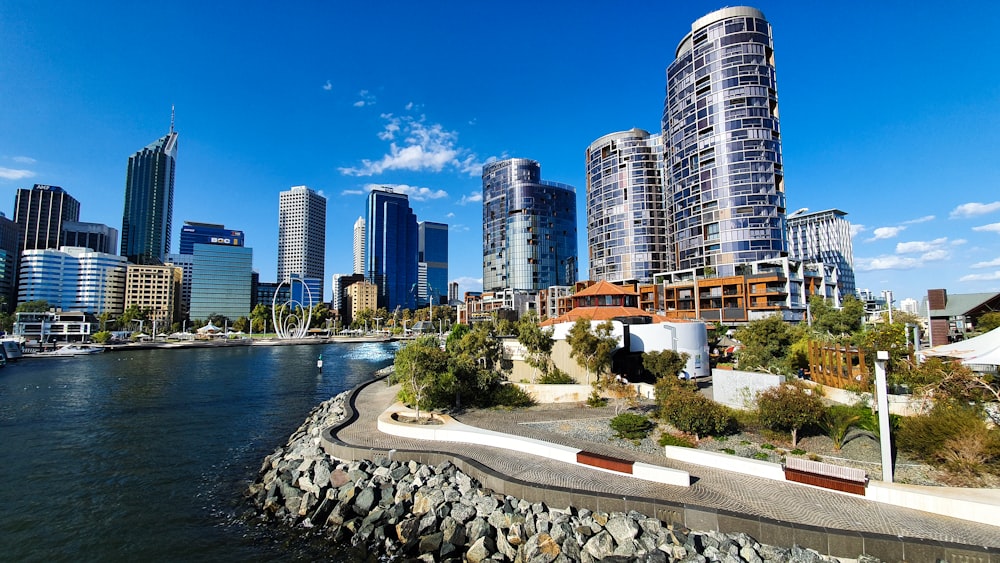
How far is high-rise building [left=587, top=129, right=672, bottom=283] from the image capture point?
402 feet

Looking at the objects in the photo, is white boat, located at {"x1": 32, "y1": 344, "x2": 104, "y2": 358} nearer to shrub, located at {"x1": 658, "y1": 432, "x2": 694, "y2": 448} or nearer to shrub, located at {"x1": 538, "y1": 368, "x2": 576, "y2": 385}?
shrub, located at {"x1": 538, "y1": 368, "x2": 576, "y2": 385}

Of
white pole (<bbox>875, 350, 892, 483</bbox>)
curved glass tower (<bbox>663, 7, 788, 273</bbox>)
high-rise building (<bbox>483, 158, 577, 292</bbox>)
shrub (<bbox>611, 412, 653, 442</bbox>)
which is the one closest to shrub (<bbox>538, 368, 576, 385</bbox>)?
shrub (<bbox>611, 412, 653, 442</bbox>)

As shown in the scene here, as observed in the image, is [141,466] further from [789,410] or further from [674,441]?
[789,410]

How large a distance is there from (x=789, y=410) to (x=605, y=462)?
10.3 m

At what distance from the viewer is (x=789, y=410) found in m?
22.0

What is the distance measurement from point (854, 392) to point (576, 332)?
18.0 meters

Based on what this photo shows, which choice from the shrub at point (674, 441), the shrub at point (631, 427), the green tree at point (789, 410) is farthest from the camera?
the shrub at point (631, 427)

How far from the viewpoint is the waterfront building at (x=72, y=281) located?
183625 mm

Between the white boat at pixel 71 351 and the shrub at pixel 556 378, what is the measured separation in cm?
11831

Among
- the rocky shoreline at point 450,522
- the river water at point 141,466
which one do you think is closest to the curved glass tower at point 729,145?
the river water at point 141,466

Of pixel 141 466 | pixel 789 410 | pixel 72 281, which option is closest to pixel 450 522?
pixel 789 410

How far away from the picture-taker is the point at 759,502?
1574 centimetres

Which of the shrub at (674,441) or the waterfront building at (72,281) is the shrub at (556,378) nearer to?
the shrub at (674,441)

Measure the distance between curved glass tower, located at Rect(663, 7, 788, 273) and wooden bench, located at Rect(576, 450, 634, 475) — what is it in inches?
3246
